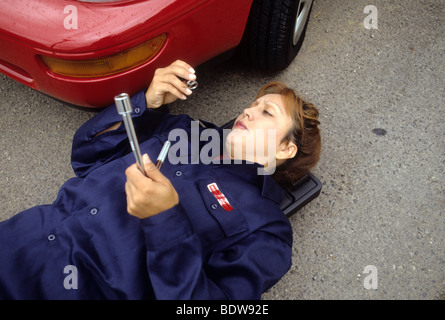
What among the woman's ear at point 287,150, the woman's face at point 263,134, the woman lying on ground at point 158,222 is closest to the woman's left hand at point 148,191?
the woman lying on ground at point 158,222

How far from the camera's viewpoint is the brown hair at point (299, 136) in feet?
5.90

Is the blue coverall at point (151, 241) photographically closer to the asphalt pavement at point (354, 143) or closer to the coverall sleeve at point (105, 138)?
the coverall sleeve at point (105, 138)

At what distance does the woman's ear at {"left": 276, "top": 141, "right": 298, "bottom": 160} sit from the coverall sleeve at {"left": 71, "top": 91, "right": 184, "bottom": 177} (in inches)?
21.6

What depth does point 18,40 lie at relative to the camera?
153 cm

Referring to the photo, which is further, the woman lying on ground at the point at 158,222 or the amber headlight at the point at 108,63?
the amber headlight at the point at 108,63

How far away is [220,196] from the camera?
64.5 inches

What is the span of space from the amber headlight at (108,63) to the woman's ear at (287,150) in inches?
28.1

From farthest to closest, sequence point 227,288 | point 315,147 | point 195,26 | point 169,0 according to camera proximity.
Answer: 1. point 315,147
2. point 195,26
3. point 169,0
4. point 227,288

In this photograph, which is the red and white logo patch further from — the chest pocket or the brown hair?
the brown hair

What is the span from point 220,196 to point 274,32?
1076 mm

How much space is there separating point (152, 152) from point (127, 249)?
0.48 metres

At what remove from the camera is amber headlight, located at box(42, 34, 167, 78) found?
158 centimetres
